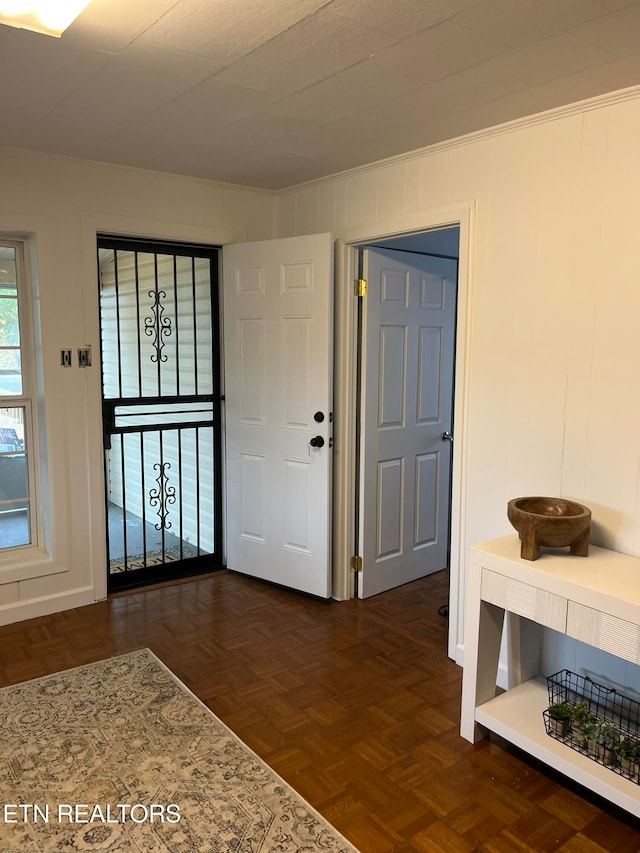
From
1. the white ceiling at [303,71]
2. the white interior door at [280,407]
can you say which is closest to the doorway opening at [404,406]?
the white interior door at [280,407]

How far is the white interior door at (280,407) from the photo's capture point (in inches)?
139

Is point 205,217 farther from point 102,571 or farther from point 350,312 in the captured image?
point 102,571

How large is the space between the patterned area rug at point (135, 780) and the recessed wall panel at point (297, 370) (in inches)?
60.0

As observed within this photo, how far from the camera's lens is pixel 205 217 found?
12.3 feet

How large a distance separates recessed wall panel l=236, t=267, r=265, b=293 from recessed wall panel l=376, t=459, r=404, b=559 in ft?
4.01

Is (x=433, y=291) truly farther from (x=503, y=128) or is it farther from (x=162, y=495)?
(x=162, y=495)

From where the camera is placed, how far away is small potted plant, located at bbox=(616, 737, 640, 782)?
2.04 metres

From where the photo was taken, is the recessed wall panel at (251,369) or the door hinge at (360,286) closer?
the door hinge at (360,286)

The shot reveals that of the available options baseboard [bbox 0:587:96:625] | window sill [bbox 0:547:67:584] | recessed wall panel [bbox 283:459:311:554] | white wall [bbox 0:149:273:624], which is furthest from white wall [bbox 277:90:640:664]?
window sill [bbox 0:547:67:584]

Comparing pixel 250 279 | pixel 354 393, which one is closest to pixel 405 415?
pixel 354 393

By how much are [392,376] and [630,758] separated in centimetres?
219

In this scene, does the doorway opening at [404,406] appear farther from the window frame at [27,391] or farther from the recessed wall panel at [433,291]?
the window frame at [27,391]

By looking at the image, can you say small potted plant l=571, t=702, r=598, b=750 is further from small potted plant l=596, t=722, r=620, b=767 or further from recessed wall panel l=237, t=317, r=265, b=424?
recessed wall panel l=237, t=317, r=265, b=424

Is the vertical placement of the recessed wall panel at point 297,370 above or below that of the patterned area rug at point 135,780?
Answer: above
